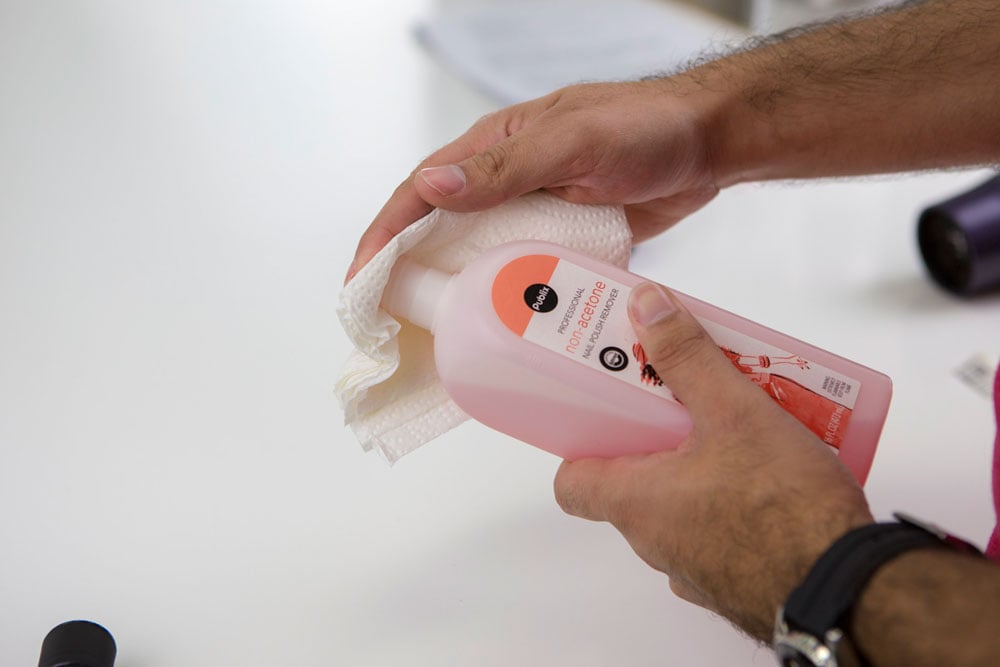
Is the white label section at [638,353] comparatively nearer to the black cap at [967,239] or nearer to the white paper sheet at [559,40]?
the black cap at [967,239]

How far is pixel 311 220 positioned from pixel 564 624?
456 mm

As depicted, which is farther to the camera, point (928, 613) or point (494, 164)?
point (494, 164)

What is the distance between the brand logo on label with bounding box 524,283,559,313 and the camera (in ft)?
1.57

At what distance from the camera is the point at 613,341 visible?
1.57ft

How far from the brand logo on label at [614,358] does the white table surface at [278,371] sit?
0.18 m

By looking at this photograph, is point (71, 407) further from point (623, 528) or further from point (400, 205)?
point (623, 528)

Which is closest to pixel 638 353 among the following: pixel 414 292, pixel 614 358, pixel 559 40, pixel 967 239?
pixel 614 358

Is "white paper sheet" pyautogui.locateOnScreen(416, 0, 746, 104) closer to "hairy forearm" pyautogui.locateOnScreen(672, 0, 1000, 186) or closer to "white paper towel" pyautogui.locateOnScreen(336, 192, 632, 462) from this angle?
"hairy forearm" pyautogui.locateOnScreen(672, 0, 1000, 186)

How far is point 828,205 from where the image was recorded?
93 cm

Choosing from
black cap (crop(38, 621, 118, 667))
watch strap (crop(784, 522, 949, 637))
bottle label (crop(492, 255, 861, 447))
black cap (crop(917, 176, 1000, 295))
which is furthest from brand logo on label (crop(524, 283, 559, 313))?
black cap (crop(917, 176, 1000, 295))

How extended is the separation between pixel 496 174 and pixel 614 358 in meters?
0.13

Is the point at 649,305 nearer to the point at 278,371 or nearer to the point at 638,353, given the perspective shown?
the point at 638,353

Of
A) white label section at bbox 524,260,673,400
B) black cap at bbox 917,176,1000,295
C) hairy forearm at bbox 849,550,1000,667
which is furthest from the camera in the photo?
black cap at bbox 917,176,1000,295

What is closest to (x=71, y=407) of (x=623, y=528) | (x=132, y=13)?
(x=623, y=528)
